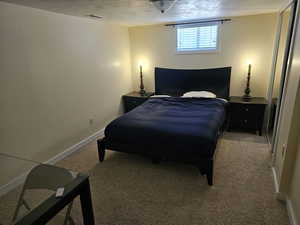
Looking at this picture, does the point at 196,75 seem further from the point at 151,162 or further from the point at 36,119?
the point at 36,119

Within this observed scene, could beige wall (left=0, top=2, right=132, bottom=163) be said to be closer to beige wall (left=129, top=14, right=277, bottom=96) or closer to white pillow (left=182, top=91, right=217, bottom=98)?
beige wall (left=129, top=14, right=277, bottom=96)

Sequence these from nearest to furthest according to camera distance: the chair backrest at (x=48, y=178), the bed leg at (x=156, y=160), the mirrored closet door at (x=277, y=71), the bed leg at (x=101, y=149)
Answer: the chair backrest at (x=48, y=178), the bed leg at (x=156, y=160), the bed leg at (x=101, y=149), the mirrored closet door at (x=277, y=71)

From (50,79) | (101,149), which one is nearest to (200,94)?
(101,149)

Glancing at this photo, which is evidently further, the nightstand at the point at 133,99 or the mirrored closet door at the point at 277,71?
the nightstand at the point at 133,99

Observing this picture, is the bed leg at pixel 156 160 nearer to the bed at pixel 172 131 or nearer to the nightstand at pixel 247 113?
the bed at pixel 172 131

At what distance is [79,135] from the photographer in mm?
3385

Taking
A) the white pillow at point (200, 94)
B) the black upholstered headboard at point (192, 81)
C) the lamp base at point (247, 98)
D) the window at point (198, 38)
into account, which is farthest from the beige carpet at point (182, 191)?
the window at point (198, 38)

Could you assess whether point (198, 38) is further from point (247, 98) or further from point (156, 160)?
point (156, 160)

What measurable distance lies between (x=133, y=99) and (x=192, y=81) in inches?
52.9

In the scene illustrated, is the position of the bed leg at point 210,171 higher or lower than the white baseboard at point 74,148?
higher

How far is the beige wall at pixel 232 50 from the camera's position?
3.65 metres

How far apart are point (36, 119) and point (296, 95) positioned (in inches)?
116

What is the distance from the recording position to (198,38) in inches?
161

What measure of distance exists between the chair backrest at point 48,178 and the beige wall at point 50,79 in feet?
3.09
